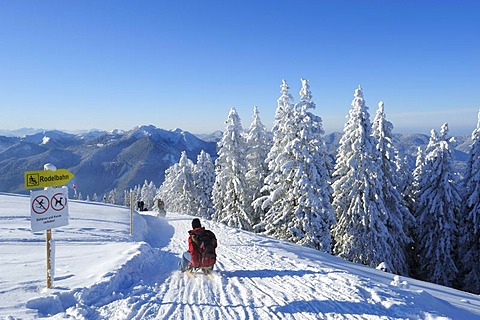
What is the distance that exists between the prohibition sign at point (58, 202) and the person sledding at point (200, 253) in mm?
3290

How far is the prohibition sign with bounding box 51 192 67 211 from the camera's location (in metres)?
6.18

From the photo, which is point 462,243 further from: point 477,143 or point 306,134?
point 306,134

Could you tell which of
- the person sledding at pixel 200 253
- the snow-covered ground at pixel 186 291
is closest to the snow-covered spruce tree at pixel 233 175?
the snow-covered ground at pixel 186 291

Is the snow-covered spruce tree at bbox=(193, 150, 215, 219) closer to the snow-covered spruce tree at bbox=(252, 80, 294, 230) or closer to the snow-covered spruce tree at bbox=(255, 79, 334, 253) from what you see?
the snow-covered spruce tree at bbox=(252, 80, 294, 230)

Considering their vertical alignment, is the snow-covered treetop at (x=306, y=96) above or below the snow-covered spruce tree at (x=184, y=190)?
above

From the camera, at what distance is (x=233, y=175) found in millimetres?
30141

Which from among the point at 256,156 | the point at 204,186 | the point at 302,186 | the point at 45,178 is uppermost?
the point at 256,156

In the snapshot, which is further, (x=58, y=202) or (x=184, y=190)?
(x=184, y=190)

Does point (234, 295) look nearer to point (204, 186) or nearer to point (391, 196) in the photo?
point (391, 196)

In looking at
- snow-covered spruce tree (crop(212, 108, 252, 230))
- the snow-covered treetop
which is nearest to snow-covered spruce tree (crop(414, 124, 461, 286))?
the snow-covered treetop

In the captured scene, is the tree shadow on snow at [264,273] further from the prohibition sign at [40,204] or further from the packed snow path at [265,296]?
the prohibition sign at [40,204]

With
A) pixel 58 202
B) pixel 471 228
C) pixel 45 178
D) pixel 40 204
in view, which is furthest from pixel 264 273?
pixel 471 228

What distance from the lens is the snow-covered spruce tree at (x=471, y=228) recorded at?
23.4m

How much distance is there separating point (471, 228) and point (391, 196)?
22.3 ft
